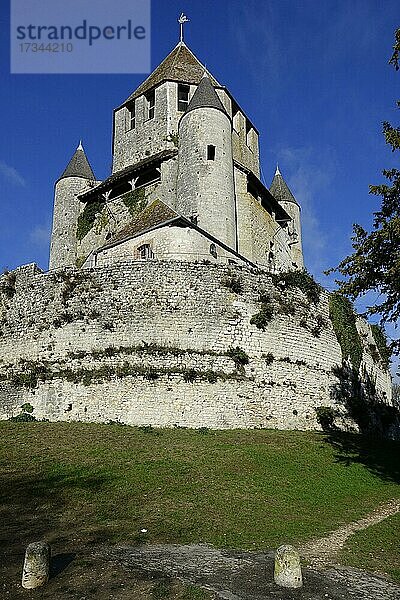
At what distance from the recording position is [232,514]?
12.3 metres

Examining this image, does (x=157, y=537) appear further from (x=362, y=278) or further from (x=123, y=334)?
(x=123, y=334)

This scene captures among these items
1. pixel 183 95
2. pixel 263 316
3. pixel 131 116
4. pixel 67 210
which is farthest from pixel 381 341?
pixel 131 116

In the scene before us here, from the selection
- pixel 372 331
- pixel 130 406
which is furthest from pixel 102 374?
pixel 372 331

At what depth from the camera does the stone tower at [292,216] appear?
147 feet

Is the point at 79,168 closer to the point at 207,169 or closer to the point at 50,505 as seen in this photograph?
the point at 207,169

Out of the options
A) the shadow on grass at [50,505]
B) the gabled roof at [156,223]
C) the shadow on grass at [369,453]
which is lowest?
the shadow on grass at [50,505]

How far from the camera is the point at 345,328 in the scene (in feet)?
91.4

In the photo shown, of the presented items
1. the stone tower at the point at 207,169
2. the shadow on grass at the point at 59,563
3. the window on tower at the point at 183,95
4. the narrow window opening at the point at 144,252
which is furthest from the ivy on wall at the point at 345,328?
the shadow on grass at the point at 59,563

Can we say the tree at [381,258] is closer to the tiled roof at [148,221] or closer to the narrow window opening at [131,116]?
the tiled roof at [148,221]

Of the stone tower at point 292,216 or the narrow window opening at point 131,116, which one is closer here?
the narrow window opening at point 131,116

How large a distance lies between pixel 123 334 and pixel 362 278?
463 inches

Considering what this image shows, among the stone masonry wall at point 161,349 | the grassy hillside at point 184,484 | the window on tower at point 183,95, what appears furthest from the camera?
the window on tower at point 183,95

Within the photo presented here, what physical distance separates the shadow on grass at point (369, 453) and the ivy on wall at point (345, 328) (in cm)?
462

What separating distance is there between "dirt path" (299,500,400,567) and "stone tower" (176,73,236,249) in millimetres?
20384
